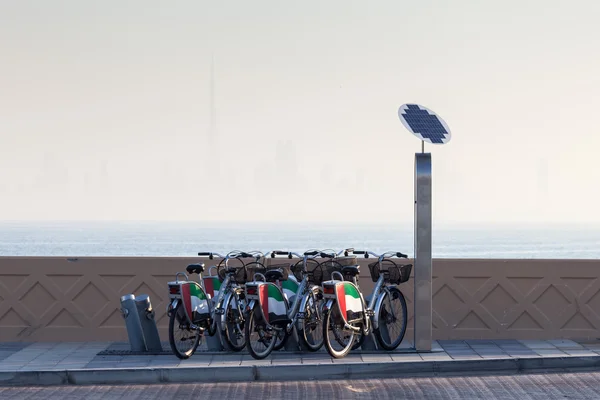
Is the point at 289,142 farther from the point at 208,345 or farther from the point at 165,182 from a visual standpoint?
the point at 208,345

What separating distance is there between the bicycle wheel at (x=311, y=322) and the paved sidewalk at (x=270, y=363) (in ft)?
0.46

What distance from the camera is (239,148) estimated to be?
128m

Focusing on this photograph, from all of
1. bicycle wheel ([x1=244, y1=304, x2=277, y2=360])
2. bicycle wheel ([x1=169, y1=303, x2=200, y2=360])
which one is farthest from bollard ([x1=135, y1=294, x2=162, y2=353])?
bicycle wheel ([x1=244, y1=304, x2=277, y2=360])

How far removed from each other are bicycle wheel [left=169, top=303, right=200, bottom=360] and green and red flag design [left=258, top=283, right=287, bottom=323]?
0.90m

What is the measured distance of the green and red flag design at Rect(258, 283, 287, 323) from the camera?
38.3 ft

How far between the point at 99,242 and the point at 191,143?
85.4ft

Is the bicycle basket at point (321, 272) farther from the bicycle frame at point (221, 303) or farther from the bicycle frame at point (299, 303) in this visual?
the bicycle frame at point (221, 303)

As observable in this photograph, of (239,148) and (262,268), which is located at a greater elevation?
(239,148)

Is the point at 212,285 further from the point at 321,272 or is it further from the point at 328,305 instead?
the point at 328,305

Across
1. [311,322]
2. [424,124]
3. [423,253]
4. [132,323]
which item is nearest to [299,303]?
[311,322]

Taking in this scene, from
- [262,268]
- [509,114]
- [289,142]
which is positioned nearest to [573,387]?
[262,268]

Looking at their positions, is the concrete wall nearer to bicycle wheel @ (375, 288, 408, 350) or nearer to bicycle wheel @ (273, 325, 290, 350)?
bicycle wheel @ (375, 288, 408, 350)

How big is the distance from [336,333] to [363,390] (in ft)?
5.80

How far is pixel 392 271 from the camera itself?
12539mm
